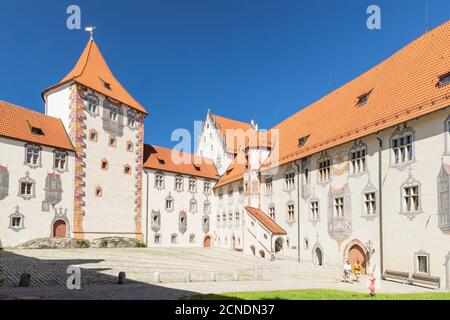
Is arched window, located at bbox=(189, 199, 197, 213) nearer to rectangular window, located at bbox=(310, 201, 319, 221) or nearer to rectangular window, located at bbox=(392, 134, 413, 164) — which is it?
rectangular window, located at bbox=(310, 201, 319, 221)

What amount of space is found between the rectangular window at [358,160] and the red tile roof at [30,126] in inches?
872

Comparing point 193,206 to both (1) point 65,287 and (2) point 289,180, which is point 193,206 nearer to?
→ (2) point 289,180

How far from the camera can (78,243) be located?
107 feet

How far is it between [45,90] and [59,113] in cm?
299

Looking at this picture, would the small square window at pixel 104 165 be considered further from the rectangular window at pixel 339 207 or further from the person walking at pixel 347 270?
the person walking at pixel 347 270

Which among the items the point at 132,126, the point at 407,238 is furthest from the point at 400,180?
the point at 132,126

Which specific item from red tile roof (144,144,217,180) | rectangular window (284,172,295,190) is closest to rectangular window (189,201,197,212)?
red tile roof (144,144,217,180)

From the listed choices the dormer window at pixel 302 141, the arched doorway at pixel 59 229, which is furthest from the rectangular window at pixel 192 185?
the dormer window at pixel 302 141

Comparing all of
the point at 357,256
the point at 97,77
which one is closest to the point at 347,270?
the point at 357,256

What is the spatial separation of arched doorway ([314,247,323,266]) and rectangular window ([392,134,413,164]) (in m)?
8.60
